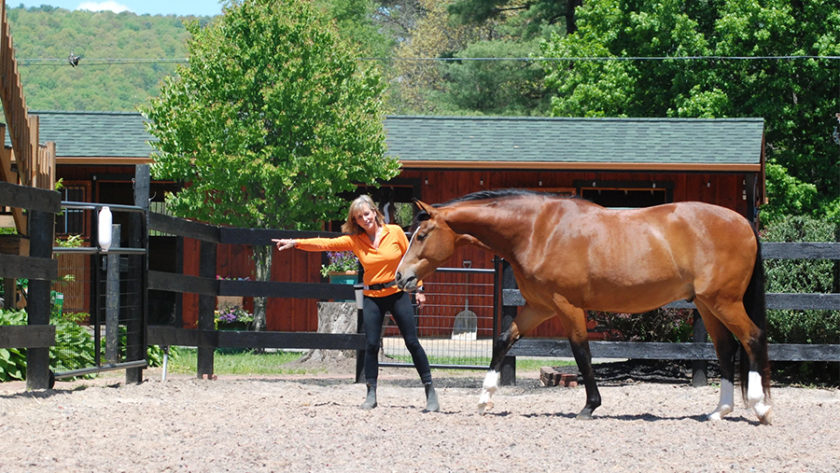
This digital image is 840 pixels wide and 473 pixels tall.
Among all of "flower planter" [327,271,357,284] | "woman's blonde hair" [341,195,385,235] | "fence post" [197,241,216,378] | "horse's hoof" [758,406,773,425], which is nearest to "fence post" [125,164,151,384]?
"fence post" [197,241,216,378]

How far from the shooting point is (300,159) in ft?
48.4

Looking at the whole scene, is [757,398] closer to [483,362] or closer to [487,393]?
[487,393]

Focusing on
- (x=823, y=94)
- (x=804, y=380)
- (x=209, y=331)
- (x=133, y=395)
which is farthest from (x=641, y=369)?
(x=823, y=94)

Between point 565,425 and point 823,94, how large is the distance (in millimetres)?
20439

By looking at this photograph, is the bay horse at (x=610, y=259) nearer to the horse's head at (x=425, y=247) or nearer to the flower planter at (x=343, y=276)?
the horse's head at (x=425, y=247)

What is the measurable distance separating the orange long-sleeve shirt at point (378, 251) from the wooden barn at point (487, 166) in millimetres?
8970

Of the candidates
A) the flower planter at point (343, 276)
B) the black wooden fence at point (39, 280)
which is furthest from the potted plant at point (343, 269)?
the black wooden fence at point (39, 280)

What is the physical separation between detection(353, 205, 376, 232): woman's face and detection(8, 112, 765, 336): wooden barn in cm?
910

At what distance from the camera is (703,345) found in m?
9.59

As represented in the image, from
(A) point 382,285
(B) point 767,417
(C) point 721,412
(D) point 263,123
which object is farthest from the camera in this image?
(D) point 263,123

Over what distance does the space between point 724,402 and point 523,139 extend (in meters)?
10.6

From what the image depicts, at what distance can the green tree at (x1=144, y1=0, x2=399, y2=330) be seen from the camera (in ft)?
47.9

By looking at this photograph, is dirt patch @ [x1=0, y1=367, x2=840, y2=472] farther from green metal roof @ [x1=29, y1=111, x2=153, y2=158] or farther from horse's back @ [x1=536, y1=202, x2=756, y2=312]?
green metal roof @ [x1=29, y1=111, x2=153, y2=158]

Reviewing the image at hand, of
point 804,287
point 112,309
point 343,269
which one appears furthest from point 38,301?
point 804,287
